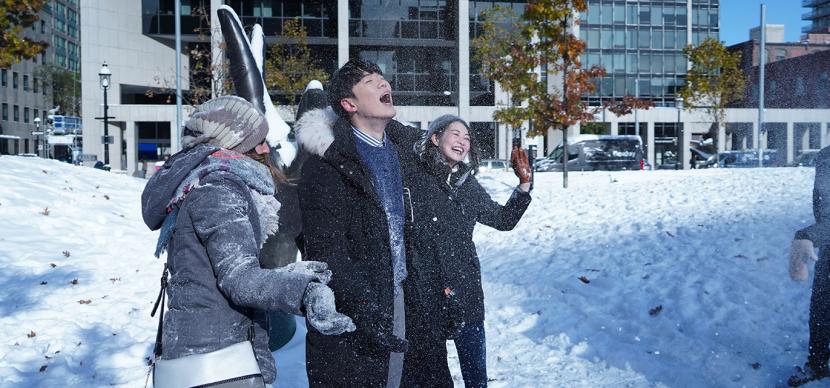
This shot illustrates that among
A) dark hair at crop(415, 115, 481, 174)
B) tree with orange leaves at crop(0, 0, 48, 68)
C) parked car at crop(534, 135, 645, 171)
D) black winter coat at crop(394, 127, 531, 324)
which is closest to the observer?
black winter coat at crop(394, 127, 531, 324)

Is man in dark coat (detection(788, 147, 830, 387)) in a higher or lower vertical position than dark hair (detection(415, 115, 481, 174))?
lower

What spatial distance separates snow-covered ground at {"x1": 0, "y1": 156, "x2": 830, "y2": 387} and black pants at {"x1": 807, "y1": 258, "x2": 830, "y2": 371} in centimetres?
36

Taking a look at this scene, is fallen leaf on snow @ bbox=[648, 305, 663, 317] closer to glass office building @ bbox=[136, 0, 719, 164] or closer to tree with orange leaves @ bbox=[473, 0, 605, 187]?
tree with orange leaves @ bbox=[473, 0, 605, 187]

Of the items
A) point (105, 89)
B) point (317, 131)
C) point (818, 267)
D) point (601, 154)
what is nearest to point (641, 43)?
point (601, 154)

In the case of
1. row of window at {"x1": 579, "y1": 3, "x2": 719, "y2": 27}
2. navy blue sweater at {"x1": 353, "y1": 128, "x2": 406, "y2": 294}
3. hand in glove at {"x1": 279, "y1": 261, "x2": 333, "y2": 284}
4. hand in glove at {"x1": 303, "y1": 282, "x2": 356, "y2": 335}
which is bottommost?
hand in glove at {"x1": 303, "y1": 282, "x2": 356, "y2": 335}

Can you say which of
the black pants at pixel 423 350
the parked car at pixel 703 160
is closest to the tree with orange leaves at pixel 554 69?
the black pants at pixel 423 350

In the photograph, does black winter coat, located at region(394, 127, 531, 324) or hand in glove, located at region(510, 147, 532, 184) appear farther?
hand in glove, located at region(510, 147, 532, 184)

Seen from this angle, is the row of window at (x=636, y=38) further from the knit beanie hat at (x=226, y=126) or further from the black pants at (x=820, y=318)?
the knit beanie hat at (x=226, y=126)

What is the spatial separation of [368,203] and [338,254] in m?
0.24

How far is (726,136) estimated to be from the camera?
178 ft

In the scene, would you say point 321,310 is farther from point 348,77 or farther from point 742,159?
point 742,159

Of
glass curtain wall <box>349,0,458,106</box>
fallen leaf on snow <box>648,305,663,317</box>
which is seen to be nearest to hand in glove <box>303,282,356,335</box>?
fallen leaf on snow <box>648,305,663,317</box>

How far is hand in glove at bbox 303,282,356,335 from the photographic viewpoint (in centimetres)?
209

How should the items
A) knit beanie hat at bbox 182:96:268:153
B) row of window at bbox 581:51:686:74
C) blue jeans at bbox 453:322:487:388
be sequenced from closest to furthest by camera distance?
knit beanie hat at bbox 182:96:268:153, blue jeans at bbox 453:322:487:388, row of window at bbox 581:51:686:74
